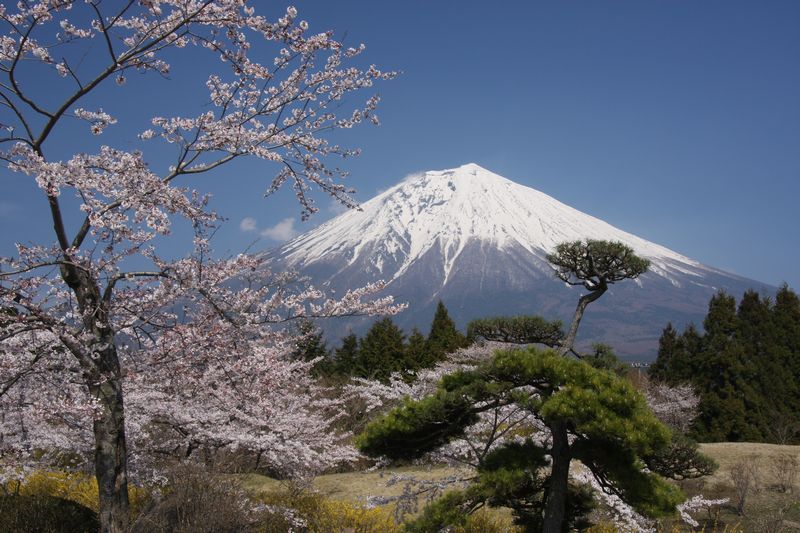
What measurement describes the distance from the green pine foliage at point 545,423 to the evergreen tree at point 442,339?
23.3m

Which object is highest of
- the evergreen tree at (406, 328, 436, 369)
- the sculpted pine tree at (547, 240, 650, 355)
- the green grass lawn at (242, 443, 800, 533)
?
the sculpted pine tree at (547, 240, 650, 355)

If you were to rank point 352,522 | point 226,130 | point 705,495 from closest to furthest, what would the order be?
1. point 226,130
2. point 352,522
3. point 705,495

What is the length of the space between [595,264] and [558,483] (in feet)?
9.11

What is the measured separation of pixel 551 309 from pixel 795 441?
171 meters

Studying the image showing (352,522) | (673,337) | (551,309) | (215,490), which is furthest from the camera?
(551,309)

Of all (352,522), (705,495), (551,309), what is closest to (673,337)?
(705,495)

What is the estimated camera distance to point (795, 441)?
20344 millimetres

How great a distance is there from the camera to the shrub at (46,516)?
24.2ft

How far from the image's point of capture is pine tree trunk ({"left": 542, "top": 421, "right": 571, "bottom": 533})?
19.8ft

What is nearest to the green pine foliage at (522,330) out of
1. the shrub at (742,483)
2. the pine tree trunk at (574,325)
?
the pine tree trunk at (574,325)

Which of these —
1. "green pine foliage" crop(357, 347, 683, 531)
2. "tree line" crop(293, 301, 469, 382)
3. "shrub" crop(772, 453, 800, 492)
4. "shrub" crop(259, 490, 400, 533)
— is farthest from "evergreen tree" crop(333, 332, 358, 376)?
"green pine foliage" crop(357, 347, 683, 531)

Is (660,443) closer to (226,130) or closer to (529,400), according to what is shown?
(529,400)

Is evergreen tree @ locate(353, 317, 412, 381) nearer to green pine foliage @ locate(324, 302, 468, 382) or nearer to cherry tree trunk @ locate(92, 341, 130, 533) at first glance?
green pine foliage @ locate(324, 302, 468, 382)

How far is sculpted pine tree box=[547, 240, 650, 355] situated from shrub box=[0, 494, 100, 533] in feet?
22.0
